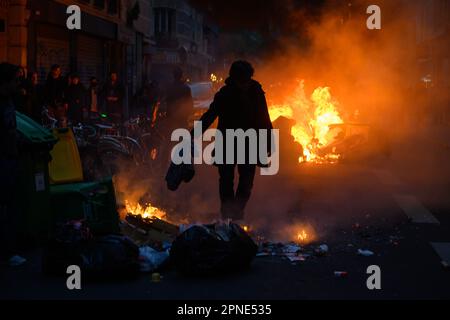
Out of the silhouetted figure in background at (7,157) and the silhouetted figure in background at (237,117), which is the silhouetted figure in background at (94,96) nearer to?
the silhouetted figure in background at (237,117)

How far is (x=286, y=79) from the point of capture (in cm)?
4731

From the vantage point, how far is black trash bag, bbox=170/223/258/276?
19.6 feet

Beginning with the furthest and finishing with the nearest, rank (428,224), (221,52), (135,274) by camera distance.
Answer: (221,52) → (428,224) → (135,274)

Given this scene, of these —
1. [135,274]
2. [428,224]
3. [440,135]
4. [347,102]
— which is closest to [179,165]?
[135,274]

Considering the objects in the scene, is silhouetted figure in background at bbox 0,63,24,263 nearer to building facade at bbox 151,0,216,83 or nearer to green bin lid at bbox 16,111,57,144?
green bin lid at bbox 16,111,57,144

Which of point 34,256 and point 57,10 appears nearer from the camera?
point 34,256

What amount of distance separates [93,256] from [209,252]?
911 mm

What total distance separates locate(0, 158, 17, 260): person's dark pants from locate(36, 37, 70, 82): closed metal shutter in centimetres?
1435

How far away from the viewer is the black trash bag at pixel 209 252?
19.6ft
